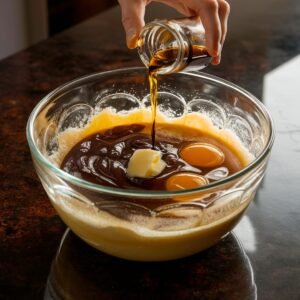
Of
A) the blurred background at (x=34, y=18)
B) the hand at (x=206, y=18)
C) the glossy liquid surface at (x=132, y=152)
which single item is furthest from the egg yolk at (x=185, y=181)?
the blurred background at (x=34, y=18)

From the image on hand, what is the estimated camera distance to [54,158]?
1.36m

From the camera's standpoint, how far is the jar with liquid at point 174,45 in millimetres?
1290

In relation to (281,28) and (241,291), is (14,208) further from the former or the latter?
(281,28)

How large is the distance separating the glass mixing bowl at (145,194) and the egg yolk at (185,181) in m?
0.05

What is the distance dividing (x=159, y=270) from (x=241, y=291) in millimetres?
154

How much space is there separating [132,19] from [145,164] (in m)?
0.38

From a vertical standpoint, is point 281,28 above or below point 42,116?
below

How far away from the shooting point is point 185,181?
1.25 m

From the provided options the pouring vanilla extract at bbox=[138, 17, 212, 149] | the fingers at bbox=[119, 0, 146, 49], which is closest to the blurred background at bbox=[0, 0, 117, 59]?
the fingers at bbox=[119, 0, 146, 49]

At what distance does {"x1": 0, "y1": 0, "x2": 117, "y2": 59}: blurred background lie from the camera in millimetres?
3316

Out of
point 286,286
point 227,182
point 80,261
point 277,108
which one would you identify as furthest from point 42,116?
point 277,108

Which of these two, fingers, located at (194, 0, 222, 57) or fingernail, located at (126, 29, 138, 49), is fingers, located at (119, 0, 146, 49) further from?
fingers, located at (194, 0, 222, 57)

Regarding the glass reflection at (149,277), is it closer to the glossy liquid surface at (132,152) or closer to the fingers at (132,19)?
the glossy liquid surface at (132,152)

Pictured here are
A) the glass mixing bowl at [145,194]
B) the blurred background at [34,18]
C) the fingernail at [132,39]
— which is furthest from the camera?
the blurred background at [34,18]
